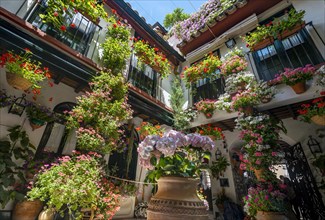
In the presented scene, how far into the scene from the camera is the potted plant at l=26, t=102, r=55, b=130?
3.78m

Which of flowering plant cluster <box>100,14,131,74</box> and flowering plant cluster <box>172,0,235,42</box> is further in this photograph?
flowering plant cluster <box>172,0,235,42</box>

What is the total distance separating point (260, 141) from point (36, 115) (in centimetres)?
549

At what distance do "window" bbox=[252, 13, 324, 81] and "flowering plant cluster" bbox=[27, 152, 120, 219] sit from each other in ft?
18.8

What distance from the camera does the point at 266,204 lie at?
11.5ft

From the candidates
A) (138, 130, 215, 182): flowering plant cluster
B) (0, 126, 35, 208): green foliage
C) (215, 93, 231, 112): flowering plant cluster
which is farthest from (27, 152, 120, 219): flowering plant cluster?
(215, 93, 231, 112): flowering plant cluster

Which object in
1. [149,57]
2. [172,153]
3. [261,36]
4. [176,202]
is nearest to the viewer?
[176,202]

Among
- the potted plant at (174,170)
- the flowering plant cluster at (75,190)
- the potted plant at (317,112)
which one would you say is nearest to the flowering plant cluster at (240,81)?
the potted plant at (317,112)

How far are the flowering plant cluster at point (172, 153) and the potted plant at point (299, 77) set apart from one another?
12.1 ft

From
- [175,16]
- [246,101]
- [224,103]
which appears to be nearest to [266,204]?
[246,101]

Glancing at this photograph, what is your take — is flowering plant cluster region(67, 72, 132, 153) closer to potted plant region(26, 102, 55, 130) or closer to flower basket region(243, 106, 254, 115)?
potted plant region(26, 102, 55, 130)

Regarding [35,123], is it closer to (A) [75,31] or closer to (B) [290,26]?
(A) [75,31]

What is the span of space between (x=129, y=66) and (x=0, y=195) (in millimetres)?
4888

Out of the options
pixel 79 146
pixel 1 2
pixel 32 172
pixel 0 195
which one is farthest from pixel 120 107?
pixel 1 2

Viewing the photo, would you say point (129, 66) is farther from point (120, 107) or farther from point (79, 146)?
point (79, 146)
